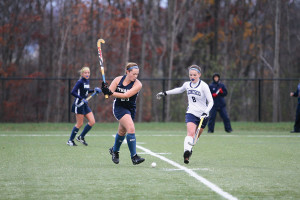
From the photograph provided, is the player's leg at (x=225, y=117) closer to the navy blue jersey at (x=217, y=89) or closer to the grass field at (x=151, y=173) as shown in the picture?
the navy blue jersey at (x=217, y=89)

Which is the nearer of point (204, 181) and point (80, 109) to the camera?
point (204, 181)

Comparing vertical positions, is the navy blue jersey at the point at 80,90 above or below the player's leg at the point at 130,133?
above

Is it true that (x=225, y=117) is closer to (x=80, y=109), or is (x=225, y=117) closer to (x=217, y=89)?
(x=217, y=89)

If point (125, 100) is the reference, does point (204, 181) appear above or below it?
below

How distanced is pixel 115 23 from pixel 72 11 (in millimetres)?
3650

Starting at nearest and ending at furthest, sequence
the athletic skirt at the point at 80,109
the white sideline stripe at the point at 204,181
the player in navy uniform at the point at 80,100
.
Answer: the white sideline stripe at the point at 204,181
the player in navy uniform at the point at 80,100
the athletic skirt at the point at 80,109

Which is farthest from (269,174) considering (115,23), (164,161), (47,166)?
(115,23)

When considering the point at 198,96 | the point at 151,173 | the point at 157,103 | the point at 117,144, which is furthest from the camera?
the point at 157,103

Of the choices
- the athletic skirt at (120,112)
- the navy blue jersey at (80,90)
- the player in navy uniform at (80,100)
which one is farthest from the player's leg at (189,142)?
the navy blue jersey at (80,90)

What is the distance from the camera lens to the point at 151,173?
28.1ft

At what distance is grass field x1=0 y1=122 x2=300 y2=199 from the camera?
670 centimetres

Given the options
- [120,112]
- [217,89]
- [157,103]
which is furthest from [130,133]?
[157,103]

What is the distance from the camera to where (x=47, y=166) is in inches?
376

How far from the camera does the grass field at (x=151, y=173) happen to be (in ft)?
22.0
